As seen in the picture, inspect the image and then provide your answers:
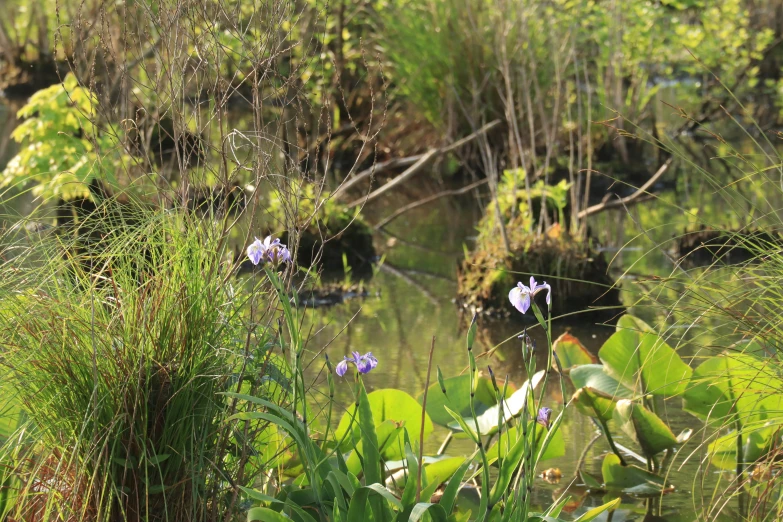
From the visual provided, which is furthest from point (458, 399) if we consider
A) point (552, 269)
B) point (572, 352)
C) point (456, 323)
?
point (552, 269)

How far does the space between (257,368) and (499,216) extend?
3755 mm

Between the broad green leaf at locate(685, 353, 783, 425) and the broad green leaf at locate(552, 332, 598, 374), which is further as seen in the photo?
the broad green leaf at locate(552, 332, 598, 374)

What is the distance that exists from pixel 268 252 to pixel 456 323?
12.5 ft

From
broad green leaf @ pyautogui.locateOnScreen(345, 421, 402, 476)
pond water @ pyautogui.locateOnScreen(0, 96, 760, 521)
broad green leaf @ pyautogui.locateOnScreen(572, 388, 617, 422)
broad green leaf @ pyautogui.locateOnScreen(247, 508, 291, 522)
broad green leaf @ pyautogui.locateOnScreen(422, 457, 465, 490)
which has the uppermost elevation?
broad green leaf @ pyautogui.locateOnScreen(247, 508, 291, 522)

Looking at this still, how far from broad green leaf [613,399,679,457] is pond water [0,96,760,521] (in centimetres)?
11

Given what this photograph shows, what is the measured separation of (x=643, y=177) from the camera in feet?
37.7

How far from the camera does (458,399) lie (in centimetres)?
333

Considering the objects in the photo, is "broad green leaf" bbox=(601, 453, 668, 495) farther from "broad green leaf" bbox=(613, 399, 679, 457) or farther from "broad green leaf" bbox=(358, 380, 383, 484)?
"broad green leaf" bbox=(358, 380, 383, 484)

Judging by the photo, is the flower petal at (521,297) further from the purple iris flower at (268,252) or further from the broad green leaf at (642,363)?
the broad green leaf at (642,363)

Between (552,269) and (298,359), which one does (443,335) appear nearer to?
(552,269)

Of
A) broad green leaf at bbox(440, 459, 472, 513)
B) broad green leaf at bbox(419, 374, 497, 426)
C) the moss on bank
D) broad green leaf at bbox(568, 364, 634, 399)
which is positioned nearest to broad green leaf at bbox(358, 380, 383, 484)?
broad green leaf at bbox(440, 459, 472, 513)

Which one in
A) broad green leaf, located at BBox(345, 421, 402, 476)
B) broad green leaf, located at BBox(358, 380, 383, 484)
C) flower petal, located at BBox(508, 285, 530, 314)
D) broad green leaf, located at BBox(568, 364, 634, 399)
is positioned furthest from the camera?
broad green leaf, located at BBox(568, 364, 634, 399)

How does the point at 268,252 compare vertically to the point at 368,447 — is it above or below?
above

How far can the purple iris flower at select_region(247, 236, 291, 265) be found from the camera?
242cm
